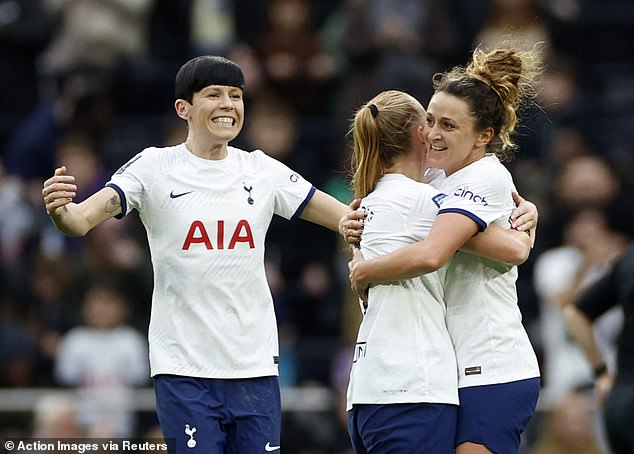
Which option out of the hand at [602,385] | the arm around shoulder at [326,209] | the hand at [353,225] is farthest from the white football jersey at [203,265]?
the hand at [602,385]

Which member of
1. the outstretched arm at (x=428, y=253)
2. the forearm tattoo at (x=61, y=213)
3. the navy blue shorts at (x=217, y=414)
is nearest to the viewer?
the outstretched arm at (x=428, y=253)

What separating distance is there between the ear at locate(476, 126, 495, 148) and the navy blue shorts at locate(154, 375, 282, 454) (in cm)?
140

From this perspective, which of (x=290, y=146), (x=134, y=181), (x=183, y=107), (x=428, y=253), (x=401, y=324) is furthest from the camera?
(x=290, y=146)

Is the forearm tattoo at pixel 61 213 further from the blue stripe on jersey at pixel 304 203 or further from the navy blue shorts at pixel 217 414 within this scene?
the blue stripe on jersey at pixel 304 203

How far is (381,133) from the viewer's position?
5758mm

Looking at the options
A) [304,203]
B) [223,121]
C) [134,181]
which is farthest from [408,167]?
[134,181]

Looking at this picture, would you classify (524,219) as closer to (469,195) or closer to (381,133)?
(469,195)

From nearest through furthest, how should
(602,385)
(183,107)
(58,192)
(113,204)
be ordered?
(58,192)
(113,204)
(183,107)
(602,385)

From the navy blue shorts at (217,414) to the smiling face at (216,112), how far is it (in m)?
1.08

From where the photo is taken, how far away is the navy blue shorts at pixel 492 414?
557cm

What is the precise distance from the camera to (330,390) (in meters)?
10.4

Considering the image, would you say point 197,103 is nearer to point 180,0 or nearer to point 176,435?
point 176,435

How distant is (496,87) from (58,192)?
72.7 inches

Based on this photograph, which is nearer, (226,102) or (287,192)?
(226,102)
